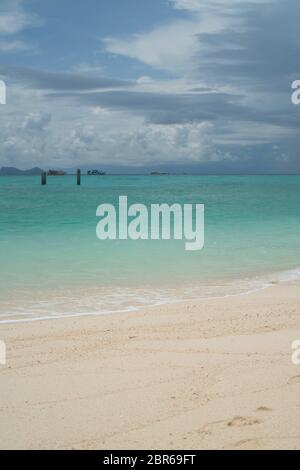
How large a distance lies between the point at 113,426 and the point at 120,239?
49.9ft

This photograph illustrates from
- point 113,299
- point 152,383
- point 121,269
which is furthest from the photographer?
point 121,269

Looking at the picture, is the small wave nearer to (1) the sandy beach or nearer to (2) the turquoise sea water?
(2) the turquoise sea water

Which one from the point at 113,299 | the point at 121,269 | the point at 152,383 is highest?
the point at 121,269

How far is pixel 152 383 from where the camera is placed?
16.8ft

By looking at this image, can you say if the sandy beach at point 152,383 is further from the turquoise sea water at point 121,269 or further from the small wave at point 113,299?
the turquoise sea water at point 121,269

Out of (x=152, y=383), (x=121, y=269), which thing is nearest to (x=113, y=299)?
(x=121, y=269)

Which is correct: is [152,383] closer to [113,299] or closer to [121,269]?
[113,299]

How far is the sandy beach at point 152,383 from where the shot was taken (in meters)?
4.13

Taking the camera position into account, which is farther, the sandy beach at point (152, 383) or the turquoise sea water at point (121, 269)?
the turquoise sea water at point (121, 269)

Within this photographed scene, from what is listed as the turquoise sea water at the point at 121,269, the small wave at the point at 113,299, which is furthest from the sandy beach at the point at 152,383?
the turquoise sea water at the point at 121,269

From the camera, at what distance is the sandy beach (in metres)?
4.13

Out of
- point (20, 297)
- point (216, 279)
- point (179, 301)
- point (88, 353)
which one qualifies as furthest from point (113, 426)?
point (216, 279)

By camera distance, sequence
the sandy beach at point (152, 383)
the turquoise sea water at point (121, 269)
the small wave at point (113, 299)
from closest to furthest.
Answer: the sandy beach at point (152, 383) < the small wave at point (113, 299) < the turquoise sea water at point (121, 269)
